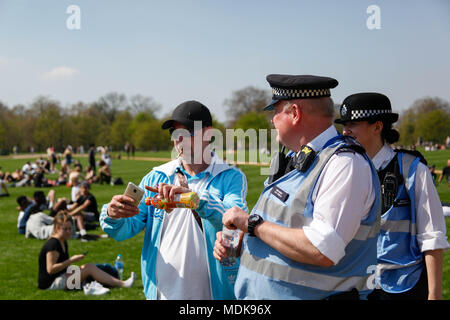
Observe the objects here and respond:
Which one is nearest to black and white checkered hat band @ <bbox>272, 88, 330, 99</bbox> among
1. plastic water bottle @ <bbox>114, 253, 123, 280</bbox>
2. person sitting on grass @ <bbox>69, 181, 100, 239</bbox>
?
plastic water bottle @ <bbox>114, 253, 123, 280</bbox>

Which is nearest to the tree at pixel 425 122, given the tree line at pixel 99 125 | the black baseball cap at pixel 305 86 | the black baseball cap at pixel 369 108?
the tree line at pixel 99 125

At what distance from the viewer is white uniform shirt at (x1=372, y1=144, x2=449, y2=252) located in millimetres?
2760

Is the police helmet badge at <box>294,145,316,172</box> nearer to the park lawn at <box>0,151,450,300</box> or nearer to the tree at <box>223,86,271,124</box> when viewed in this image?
the park lawn at <box>0,151,450,300</box>

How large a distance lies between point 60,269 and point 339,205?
263 inches

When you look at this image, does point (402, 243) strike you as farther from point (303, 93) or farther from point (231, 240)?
point (303, 93)

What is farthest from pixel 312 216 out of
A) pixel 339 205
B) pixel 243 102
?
pixel 243 102

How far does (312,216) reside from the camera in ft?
6.59

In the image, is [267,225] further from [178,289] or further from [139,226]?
[139,226]

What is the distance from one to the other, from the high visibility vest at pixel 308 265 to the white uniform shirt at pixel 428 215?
866mm

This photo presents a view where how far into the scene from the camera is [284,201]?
2.10 meters

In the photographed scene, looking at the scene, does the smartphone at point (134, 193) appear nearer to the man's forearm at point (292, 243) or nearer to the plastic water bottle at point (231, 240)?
the plastic water bottle at point (231, 240)

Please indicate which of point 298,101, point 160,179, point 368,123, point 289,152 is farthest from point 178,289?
point 368,123

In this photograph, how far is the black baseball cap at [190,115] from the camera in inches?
126
